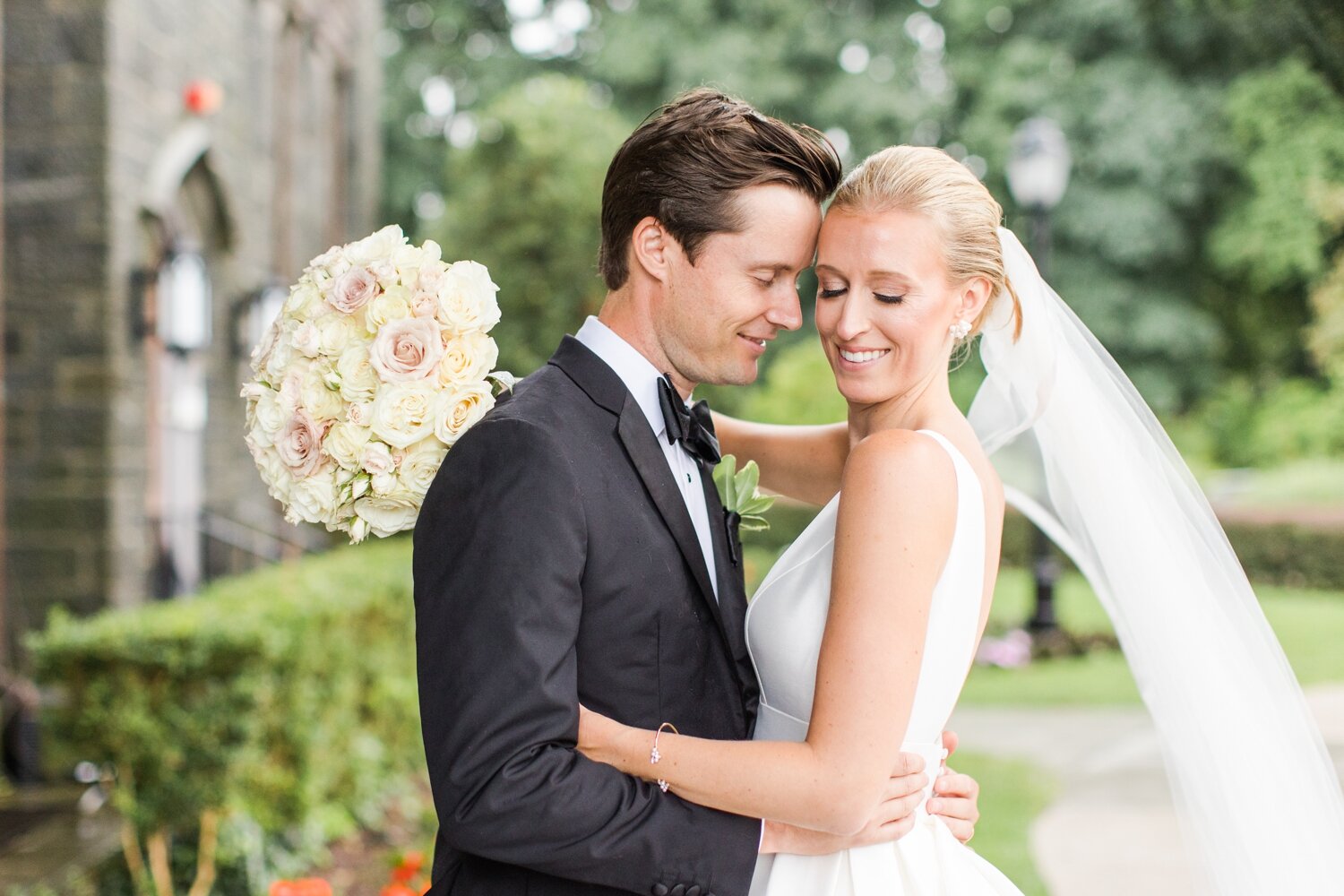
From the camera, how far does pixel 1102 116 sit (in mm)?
20047

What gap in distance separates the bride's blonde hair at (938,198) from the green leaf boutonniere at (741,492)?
55 centimetres

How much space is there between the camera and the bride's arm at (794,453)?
3.08 meters

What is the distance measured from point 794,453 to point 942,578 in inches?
36.6

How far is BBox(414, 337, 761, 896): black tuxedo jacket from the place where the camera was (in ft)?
6.04

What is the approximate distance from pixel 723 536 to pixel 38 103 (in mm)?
5752

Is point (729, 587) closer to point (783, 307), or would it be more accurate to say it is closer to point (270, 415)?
point (783, 307)

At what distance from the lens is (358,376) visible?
2197 mm

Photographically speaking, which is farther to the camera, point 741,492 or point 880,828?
point 741,492

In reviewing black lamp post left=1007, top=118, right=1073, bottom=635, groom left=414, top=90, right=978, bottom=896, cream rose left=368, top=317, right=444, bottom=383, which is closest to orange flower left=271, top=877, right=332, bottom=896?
groom left=414, top=90, right=978, bottom=896

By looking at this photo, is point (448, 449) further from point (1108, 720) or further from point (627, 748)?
point (1108, 720)

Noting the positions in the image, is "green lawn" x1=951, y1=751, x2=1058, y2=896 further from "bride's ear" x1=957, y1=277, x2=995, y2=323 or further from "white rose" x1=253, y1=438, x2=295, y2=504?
"white rose" x1=253, y1=438, x2=295, y2=504

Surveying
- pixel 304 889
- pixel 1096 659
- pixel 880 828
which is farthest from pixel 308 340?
pixel 1096 659

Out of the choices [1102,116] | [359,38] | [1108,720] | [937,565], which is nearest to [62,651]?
[937,565]

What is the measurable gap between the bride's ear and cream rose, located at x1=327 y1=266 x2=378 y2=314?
1.13 metres
